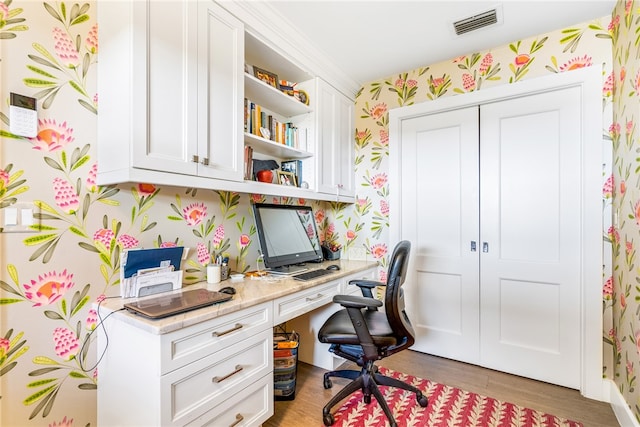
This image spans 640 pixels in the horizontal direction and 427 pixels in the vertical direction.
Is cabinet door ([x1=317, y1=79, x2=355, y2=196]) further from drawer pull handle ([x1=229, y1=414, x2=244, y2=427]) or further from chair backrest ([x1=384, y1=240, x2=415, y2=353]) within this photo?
drawer pull handle ([x1=229, y1=414, x2=244, y2=427])

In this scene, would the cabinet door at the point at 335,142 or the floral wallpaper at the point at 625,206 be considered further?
the cabinet door at the point at 335,142

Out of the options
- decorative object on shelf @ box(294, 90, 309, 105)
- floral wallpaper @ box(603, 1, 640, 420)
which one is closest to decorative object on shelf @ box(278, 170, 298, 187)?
decorative object on shelf @ box(294, 90, 309, 105)

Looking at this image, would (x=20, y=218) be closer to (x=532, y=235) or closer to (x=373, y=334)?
(x=373, y=334)

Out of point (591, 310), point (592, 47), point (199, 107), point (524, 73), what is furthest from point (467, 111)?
point (199, 107)

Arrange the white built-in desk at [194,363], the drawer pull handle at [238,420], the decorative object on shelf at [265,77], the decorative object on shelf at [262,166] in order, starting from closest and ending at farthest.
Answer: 1. the white built-in desk at [194,363]
2. the drawer pull handle at [238,420]
3. the decorative object on shelf at [265,77]
4. the decorative object on shelf at [262,166]

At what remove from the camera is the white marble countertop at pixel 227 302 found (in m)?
1.10

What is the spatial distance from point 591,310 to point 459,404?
1.10 m

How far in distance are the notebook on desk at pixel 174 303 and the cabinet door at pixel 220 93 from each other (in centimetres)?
60

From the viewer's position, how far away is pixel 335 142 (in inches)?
102

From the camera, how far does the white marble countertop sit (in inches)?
43.4

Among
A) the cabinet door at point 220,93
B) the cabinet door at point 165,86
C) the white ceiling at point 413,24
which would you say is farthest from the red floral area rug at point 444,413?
the white ceiling at point 413,24

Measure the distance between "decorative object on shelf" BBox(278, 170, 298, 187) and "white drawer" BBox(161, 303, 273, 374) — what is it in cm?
100

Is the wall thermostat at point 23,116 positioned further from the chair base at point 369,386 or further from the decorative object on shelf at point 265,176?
the chair base at point 369,386

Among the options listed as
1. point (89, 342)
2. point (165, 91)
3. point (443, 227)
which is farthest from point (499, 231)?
point (89, 342)
